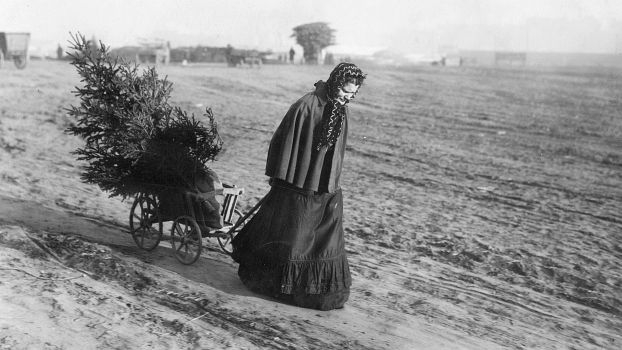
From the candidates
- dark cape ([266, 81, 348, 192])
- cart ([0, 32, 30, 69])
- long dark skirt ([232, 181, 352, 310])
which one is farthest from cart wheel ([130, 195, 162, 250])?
cart ([0, 32, 30, 69])

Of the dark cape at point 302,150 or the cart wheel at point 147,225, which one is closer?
the dark cape at point 302,150

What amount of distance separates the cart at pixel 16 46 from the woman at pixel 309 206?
1737 centimetres

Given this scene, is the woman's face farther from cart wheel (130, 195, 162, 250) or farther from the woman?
cart wheel (130, 195, 162, 250)

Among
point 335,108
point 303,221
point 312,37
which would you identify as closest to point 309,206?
point 303,221

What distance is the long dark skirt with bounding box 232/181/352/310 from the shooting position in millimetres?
4777

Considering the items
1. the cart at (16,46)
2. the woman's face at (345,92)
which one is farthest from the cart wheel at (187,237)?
the cart at (16,46)

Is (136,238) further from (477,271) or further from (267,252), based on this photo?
(477,271)

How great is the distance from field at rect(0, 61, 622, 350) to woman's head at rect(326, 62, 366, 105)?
65.5 inches

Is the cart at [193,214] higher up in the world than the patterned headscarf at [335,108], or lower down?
lower down

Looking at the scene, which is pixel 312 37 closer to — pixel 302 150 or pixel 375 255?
pixel 375 255

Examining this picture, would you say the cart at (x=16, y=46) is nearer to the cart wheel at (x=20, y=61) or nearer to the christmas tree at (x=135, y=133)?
the cart wheel at (x=20, y=61)

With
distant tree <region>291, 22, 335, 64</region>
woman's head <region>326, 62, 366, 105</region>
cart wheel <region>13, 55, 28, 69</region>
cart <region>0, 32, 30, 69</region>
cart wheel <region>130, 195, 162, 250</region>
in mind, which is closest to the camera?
woman's head <region>326, 62, 366, 105</region>

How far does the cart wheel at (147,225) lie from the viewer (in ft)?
19.1

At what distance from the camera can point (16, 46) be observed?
19.7 m
